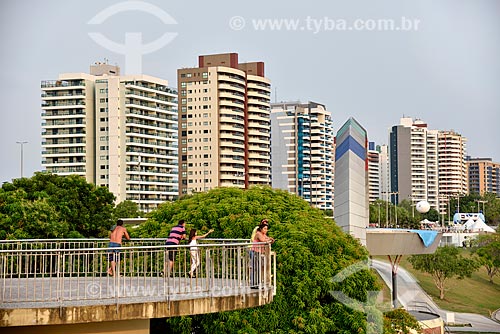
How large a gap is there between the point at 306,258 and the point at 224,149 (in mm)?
80576

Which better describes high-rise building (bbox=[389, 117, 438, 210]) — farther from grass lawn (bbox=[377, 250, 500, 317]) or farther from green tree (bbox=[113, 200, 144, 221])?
grass lawn (bbox=[377, 250, 500, 317])

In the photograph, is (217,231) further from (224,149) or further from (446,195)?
(446,195)

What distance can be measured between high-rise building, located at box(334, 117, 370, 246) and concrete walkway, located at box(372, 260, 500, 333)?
12090 millimetres

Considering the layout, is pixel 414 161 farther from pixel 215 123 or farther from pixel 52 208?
pixel 52 208

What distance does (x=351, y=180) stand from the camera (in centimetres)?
2636

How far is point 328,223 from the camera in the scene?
20312mm

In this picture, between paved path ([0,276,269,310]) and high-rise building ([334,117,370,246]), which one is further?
high-rise building ([334,117,370,246])

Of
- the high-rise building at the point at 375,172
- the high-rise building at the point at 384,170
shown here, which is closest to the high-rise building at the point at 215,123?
the high-rise building at the point at 384,170

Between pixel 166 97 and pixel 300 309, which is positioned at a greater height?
pixel 166 97

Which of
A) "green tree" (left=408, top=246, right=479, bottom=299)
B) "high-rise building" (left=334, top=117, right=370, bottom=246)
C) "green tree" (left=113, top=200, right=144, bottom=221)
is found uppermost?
"high-rise building" (left=334, top=117, right=370, bottom=246)

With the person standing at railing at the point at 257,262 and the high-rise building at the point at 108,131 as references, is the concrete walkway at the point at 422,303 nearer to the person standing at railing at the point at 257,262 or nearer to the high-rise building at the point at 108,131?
the person standing at railing at the point at 257,262

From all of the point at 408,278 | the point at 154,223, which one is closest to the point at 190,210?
the point at 154,223

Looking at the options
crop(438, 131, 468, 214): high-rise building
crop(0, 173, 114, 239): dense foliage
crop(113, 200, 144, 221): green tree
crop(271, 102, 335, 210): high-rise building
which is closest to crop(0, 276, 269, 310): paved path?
crop(0, 173, 114, 239): dense foliage

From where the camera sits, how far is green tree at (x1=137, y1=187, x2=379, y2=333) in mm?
16984
